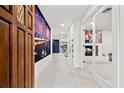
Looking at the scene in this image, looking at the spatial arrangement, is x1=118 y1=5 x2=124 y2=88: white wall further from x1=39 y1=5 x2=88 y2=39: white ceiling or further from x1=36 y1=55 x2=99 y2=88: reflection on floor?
x1=36 y1=55 x2=99 y2=88: reflection on floor

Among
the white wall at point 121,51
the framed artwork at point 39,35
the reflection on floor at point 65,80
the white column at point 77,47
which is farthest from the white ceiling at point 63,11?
the reflection on floor at point 65,80

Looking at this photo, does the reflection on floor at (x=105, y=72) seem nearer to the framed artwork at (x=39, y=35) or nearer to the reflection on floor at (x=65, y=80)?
the reflection on floor at (x=65, y=80)

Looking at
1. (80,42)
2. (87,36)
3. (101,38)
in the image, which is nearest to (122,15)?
(80,42)

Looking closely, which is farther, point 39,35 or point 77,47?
point 77,47

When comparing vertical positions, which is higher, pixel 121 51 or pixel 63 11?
pixel 63 11

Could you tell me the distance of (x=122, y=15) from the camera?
242cm

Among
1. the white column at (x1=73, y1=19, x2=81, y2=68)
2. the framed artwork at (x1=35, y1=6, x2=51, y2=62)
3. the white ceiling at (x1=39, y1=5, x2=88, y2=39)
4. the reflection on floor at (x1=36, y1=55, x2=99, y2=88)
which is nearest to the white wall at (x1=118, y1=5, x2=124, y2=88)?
the white ceiling at (x1=39, y1=5, x2=88, y2=39)

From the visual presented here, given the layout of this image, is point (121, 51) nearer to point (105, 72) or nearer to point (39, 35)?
point (105, 72)

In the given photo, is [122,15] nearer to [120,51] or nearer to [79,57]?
[120,51]

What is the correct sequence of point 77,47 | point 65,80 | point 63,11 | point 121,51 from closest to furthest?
point 121,51, point 65,80, point 63,11, point 77,47

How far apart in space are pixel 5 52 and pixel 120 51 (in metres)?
1.79

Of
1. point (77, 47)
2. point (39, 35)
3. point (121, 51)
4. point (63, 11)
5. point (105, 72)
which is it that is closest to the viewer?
point (121, 51)

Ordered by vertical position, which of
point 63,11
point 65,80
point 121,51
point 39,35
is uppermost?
point 63,11

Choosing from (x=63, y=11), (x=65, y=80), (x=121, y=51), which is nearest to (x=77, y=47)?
(x=63, y=11)
